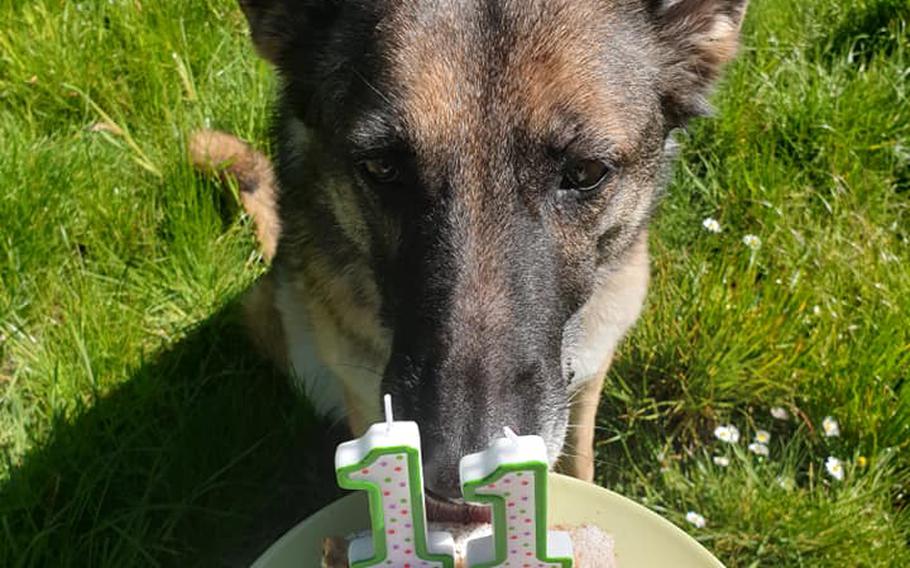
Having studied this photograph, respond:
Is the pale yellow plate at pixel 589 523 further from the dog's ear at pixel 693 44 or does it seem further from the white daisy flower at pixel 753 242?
the white daisy flower at pixel 753 242

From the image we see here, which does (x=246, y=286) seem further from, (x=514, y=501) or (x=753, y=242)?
(x=514, y=501)

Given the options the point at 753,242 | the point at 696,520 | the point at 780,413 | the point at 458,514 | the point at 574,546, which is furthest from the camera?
the point at 753,242

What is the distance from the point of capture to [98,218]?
3.49 m

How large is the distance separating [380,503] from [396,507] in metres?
0.03

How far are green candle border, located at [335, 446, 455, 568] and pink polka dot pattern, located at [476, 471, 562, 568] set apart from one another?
0.38ft

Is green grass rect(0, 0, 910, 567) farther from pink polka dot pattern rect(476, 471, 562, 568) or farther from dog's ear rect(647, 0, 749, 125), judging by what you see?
pink polka dot pattern rect(476, 471, 562, 568)

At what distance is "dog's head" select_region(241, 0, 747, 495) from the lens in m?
1.97

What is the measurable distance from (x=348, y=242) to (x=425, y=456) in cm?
87

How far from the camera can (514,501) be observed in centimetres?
164

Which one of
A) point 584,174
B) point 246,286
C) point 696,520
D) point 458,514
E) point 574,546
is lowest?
point 696,520

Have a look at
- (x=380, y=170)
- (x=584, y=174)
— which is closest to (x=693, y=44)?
(x=584, y=174)

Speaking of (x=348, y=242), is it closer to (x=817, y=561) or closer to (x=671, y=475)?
(x=671, y=475)

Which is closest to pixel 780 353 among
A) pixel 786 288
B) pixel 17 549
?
pixel 786 288

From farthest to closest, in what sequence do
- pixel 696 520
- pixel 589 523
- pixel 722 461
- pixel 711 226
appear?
pixel 711 226 → pixel 722 461 → pixel 696 520 → pixel 589 523
